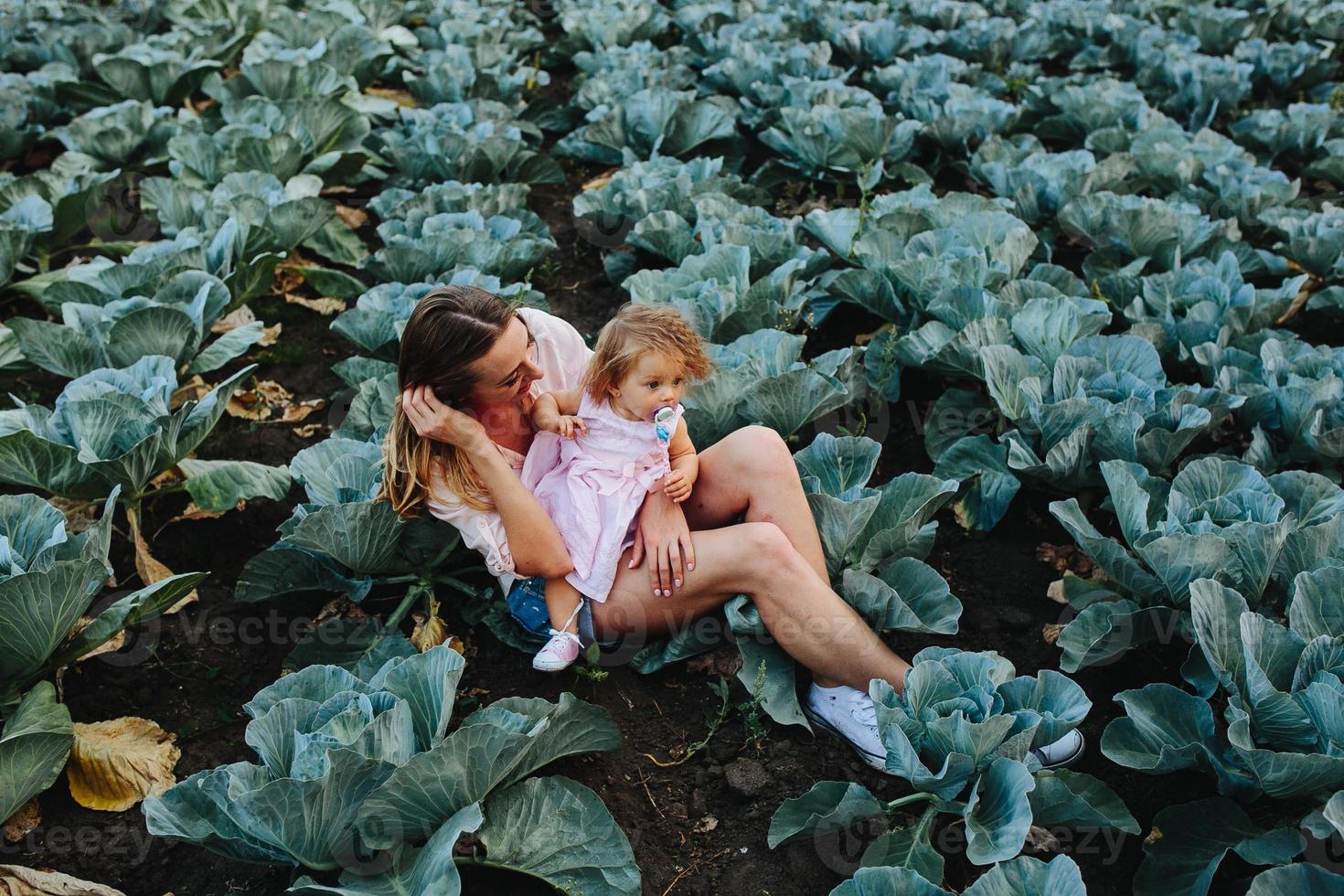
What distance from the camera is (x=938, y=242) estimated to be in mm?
3717

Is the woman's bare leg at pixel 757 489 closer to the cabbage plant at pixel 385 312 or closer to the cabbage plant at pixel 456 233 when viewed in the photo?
the cabbage plant at pixel 385 312

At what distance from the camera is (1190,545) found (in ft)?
7.93

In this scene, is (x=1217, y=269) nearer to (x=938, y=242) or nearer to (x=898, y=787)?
(x=938, y=242)

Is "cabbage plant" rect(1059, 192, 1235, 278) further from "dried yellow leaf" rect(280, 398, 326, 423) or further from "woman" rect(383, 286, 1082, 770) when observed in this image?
"dried yellow leaf" rect(280, 398, 326, 423)

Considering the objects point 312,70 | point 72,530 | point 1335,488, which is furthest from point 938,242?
point 312,70

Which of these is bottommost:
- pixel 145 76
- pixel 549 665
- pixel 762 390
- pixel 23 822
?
pixel 23 822

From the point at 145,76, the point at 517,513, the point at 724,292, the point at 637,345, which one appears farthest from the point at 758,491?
the point at 145,76

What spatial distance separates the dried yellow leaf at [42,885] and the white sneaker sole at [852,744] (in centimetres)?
149

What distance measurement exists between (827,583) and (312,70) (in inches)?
161

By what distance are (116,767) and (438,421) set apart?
1067mm

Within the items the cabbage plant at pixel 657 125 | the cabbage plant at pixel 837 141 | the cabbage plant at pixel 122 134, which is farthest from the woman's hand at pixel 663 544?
the cabbage plant at pixel 122 134

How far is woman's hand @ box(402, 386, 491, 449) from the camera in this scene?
2.46m

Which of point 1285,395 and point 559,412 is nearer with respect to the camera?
point 559,412

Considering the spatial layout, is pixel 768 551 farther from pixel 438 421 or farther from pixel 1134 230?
pixel 1134 230
